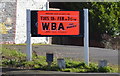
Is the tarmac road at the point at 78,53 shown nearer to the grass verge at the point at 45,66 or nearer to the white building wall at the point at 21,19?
the grass verge at the point at 45,66

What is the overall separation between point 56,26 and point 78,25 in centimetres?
78

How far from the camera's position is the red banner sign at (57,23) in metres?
11.7

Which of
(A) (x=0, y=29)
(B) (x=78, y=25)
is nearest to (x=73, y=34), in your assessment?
(B) (x=78, y=25)

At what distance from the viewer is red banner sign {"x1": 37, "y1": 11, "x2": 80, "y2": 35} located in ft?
38.3

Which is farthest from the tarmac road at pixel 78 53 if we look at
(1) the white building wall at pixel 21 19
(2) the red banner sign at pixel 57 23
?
(1) the white building wall at pixel 21 19

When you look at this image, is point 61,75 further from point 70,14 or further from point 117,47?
point 117,47

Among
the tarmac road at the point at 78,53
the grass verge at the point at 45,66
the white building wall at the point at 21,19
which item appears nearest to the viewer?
the grass verge at the point at 45,66

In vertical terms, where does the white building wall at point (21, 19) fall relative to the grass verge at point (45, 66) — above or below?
above

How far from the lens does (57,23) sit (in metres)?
11.7

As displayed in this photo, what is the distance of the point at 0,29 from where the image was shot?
20.4 metres

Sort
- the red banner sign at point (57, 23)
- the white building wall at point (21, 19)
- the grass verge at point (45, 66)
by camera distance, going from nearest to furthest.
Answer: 1. the grass verge at point (45, 66)
2. the red banner sign at point (57, 23)
3. the white building wall at point (21, 19)

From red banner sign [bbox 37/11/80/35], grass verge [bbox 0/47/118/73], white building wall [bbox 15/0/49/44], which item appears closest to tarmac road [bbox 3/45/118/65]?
grass verge [bbox 0/47/118/73]

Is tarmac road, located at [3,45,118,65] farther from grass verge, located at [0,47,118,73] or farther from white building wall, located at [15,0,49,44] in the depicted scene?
white building wall, located at [15,0,49,44]

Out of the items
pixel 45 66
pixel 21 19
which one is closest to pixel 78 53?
pixel 45 66
